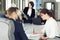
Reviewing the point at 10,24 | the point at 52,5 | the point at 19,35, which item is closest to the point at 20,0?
the point at 52,5

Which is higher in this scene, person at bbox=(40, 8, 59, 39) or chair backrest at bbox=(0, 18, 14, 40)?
chair backrest at bbox=(0, 18, 14, 40)

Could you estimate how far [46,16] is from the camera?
12.6 feet

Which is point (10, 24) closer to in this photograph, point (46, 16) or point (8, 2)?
point (46, 16)

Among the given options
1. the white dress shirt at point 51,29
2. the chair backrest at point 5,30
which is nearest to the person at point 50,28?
the white dress shirt at point 51,29

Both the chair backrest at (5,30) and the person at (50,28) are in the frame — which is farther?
the person at (50,28)

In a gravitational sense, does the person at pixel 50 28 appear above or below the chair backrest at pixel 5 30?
below

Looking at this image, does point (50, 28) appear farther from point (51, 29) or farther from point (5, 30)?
point (5, 30)

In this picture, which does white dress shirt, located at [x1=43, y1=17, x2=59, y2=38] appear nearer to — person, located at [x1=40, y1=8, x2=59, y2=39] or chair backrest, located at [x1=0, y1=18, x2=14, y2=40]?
person, located at [x1=40, y1=8, x2=59, y2=39]

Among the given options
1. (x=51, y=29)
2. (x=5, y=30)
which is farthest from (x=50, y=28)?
(x=5, y=30)

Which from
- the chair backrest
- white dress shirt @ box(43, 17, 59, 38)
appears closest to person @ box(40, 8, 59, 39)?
white dress shirt @ box(43, 17, 59, 38)

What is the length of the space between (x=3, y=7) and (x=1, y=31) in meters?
8.73

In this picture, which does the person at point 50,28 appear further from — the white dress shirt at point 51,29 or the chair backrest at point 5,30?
the chair backrest at point 5,30

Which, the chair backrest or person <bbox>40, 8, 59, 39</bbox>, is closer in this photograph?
the chair backrest

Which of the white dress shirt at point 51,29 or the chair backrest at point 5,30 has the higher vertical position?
the chair backrest at point 5,30
